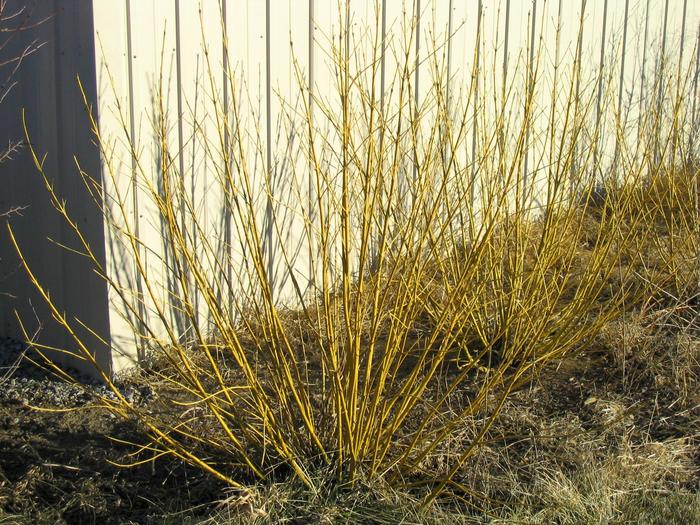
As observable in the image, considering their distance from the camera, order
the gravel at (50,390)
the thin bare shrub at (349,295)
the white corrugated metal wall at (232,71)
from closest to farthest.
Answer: the thin bare shrub at (349,295), the white corrugated metal wall at (232,71), the gravel at (50,390)

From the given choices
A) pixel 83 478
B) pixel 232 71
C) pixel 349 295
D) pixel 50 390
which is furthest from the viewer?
pixel 232 71

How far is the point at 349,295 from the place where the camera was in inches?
106

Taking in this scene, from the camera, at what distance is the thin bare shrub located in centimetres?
261

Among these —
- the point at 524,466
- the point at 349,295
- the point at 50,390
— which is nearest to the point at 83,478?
the point at 50,390

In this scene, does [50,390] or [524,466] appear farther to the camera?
[50,390]

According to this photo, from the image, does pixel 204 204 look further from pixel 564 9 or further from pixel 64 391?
pixel 564 9

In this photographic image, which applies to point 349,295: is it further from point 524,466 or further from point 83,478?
point 83,478

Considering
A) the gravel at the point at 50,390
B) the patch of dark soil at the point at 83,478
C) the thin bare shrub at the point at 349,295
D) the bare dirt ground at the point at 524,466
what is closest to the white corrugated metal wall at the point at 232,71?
the thin bare shrub at the point at 349,295

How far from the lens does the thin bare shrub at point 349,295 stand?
2.61 m

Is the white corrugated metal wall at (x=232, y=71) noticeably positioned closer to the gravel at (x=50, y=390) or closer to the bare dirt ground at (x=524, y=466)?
the gravel at (x=50, y=390)

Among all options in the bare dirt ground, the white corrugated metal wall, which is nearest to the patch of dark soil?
the bare dirt ground

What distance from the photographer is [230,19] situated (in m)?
3.81

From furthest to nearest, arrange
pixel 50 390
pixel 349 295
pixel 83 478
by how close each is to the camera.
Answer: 1. pixel 50 390
2. pixel 83 478
3. pixel 349 295

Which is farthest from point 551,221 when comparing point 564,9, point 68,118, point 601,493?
point 564,9
